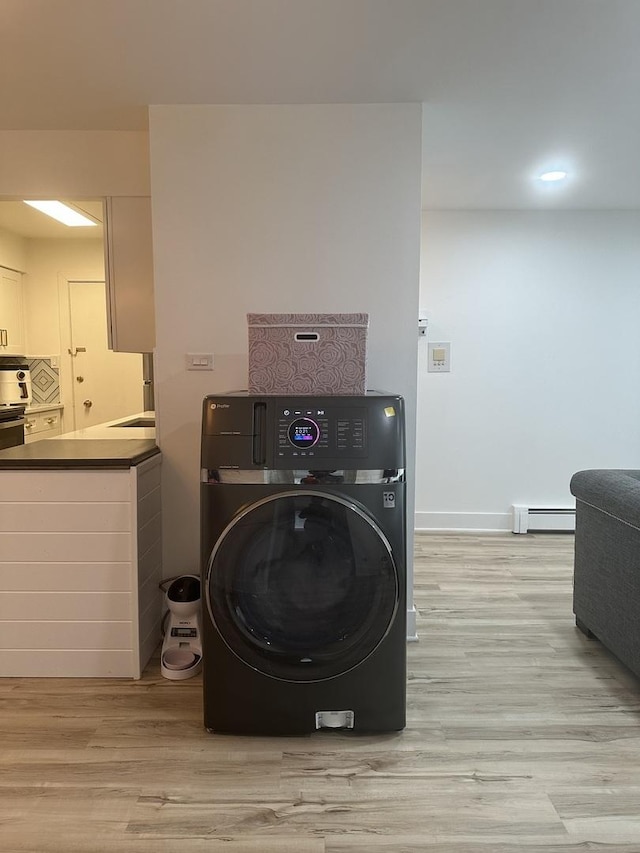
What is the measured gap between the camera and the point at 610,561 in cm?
243

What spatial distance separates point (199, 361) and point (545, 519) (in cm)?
298

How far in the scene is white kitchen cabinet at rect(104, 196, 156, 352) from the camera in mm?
2873

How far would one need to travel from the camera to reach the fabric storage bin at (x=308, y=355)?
2.09 m

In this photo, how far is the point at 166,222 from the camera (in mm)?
2562

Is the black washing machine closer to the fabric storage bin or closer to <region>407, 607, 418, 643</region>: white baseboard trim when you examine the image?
the fabric storage bin

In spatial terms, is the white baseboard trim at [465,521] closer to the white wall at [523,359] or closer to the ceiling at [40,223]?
the white wall at [523,359]

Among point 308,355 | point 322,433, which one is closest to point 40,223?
point 308,355

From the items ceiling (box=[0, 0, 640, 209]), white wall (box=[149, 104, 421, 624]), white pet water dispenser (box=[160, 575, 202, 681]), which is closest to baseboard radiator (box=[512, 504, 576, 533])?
white wall (box=[149, 104, 421, 624])

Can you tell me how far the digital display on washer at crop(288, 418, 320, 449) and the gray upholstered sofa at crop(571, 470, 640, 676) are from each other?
1253mm

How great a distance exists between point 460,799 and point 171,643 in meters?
1.26

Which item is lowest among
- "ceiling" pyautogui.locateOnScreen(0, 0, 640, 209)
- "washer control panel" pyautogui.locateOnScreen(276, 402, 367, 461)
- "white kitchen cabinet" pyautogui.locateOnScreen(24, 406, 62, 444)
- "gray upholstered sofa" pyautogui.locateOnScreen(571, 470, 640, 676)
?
"gray upholstered sofa" pyautogui.locateOnScreen(571, 470, 640, 676)

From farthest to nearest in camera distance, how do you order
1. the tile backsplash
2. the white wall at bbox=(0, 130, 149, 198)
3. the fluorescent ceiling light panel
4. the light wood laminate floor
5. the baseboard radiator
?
the tile backsplash → the baseboard radiator → the fluorescent ceiling light panel → the white wall at bbox=(0, 130, 149, 198) → the light wood laminate floor

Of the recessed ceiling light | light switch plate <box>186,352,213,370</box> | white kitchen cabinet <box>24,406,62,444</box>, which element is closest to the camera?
light switch plate <box>186,352,213,370</box>

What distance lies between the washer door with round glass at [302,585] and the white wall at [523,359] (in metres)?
2.62
